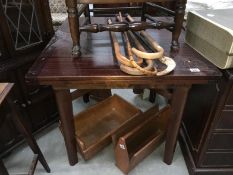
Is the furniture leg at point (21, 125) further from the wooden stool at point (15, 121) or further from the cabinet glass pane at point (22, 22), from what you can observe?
the cabinet glass pane at point (22, 22)

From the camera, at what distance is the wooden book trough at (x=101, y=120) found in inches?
52.2

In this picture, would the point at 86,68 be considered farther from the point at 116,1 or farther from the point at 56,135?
the point at 56,135

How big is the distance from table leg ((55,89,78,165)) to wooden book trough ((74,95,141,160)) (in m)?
0.10

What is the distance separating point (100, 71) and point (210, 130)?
0.61 m

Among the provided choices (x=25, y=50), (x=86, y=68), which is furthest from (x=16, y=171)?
(x=86, y=68)

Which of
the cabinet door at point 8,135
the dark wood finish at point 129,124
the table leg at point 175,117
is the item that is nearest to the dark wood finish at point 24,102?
the cabinet door at point 8,135

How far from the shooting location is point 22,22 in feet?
3.80

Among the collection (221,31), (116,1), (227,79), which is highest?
(116,1)

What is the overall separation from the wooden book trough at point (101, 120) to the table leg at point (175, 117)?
1.00 ft

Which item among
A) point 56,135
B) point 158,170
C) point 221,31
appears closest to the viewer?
point 221,31

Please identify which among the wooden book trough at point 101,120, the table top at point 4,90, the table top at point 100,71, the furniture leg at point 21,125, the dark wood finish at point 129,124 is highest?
the table top at point 100,71

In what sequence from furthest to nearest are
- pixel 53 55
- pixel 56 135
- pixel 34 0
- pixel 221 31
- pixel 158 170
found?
pixel 56 135 < pixel 158 170 < pixel 34 0 < pixel 53 55 < pixel 221 31

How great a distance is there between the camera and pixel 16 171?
1.26 metres

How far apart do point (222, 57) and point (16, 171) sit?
1.29m
